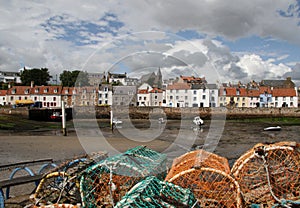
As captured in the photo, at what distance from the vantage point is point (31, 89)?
6191cm

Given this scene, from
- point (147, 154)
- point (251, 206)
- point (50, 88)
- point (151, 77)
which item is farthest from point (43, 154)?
point (50, 88)

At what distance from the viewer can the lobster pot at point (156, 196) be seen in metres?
2.29

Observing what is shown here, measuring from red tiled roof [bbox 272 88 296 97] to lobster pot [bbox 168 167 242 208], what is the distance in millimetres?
70091

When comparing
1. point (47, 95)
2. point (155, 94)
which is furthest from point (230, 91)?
point (47, 95)

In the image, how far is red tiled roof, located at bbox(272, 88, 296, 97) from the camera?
216 feet

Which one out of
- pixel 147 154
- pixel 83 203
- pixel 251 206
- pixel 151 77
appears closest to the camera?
pixel 83 203

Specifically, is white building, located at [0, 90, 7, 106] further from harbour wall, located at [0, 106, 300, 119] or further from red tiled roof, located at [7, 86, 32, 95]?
harbour wall, located at [0, 106, 300, 119]

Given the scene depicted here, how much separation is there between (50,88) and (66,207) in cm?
6334

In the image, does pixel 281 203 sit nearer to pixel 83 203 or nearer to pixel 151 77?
pixel 83 203

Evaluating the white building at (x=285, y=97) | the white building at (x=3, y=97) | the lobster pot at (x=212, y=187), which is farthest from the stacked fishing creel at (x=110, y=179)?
the white building at (x=285, y=97)

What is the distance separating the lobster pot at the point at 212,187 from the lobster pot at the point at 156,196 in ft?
1.82

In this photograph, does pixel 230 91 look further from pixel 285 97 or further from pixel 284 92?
pixel 285 97

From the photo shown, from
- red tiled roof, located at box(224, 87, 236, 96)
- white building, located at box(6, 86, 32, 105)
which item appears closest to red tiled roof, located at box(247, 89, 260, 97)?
red tiled roof, located at box(224, 87, 236, 96)

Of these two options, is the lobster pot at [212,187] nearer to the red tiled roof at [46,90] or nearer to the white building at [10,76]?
the red tiled roof at [46,90]
